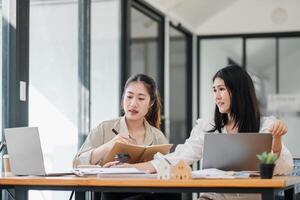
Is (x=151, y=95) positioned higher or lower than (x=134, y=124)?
higher

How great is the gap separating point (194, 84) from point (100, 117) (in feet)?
9.99

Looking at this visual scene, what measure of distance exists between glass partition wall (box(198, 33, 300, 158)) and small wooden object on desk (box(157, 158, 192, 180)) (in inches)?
205

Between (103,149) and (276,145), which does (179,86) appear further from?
(276,145)

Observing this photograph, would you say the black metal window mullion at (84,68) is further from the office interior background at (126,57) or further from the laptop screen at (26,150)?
the laptop screen at (26,150)

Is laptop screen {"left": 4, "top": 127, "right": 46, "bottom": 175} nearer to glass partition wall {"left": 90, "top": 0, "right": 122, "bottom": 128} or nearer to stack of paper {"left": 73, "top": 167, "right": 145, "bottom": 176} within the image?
stack of paper {"left": 73, "top": 167, "right": 145, "bottom": 176}

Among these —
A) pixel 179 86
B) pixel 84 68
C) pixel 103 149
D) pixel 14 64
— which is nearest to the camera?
pixel 103 149

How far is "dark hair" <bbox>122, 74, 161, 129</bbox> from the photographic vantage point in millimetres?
3492

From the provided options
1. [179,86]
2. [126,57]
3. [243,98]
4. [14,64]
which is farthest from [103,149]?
[179,86]

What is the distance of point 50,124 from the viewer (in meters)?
4.45

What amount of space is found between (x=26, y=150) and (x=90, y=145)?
0.66 meters

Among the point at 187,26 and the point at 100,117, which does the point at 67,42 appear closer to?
the point at 100,117

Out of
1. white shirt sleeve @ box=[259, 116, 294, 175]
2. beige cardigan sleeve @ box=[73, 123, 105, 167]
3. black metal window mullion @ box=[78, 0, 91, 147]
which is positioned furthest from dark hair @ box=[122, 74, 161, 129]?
black metal window mullion @ box=[78, 0, 91, 147]

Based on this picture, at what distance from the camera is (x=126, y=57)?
5.48 m

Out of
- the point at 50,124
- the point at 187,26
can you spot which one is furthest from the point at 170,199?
the point at 187,26
